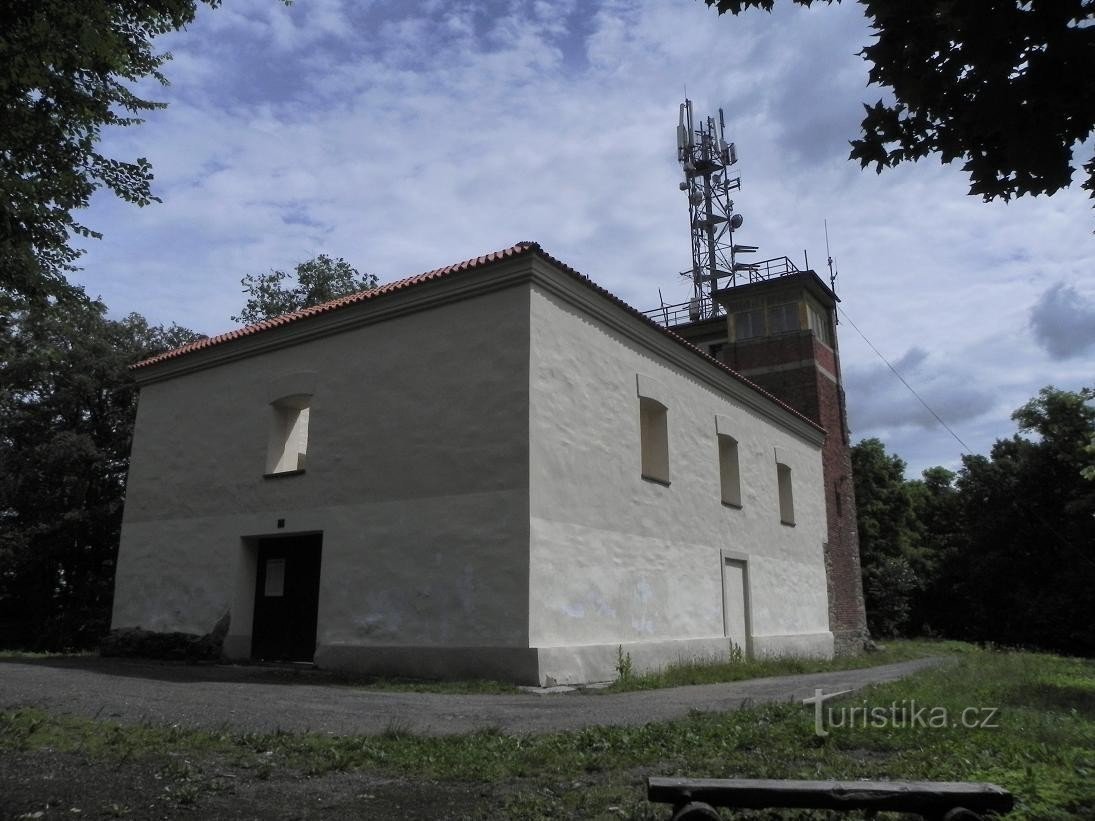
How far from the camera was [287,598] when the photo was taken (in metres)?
12.6

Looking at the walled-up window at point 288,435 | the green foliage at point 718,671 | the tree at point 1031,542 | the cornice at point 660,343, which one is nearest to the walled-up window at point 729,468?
the cornice at point 660,343

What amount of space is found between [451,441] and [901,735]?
687 centimetres

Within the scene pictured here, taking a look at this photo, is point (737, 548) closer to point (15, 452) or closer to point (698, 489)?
point (698, 489)

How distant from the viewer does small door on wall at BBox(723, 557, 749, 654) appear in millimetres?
14750

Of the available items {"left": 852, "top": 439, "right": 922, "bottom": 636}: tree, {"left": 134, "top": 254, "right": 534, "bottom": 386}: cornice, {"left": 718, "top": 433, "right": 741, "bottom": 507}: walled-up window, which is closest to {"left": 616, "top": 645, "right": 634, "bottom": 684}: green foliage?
{"left": 134, "top": 254, "right": 534, "bottom": 386}: cornice

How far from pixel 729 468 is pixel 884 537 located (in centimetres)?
1785

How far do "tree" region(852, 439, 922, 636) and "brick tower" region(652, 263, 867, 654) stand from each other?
23.4 ft

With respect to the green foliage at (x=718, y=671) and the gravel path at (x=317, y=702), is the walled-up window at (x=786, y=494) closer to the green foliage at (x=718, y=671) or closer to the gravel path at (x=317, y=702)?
the green foliage at (x=718, y=671)

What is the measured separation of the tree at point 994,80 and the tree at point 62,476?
70.8 feet

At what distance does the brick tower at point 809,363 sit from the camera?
21828 millimetres

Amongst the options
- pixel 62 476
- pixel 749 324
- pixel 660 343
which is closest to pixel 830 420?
pixel 749 324

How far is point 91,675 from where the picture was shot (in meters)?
9.99

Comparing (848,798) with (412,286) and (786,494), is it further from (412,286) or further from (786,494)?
(786,494)

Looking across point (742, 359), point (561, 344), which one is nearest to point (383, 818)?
point (561, 344)
